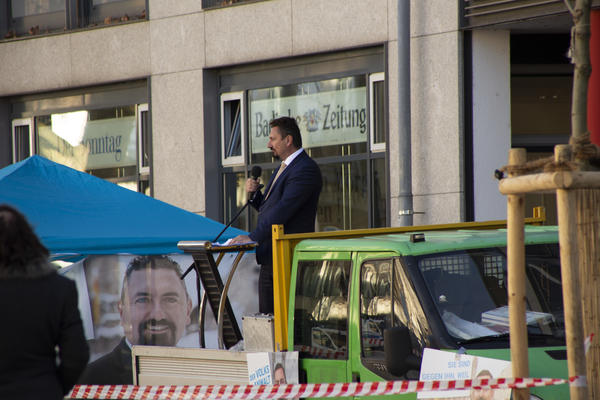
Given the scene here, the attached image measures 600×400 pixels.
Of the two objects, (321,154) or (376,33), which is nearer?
(376,33)

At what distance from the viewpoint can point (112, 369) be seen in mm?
10008

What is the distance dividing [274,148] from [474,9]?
206 inches

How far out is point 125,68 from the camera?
16000mm

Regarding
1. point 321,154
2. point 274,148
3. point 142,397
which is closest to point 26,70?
point 321,154

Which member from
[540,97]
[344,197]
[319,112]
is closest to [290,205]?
[344,197]

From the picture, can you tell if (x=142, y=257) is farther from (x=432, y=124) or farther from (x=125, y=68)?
(x=125, y=68)

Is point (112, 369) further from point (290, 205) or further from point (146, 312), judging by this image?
point (290, 205)

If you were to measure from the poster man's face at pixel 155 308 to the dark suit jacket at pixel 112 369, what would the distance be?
16 cm

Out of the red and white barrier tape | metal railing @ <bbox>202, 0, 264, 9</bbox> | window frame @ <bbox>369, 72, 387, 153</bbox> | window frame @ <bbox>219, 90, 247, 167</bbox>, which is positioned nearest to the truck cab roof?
the red and white barrier tape

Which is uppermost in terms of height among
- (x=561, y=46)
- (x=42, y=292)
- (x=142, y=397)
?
(x=561, y=46)

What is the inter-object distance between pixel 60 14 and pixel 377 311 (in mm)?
12811

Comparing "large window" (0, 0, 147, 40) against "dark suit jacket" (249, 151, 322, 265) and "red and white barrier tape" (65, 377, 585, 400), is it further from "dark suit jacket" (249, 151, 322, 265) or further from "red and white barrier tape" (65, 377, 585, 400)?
"red and white barrier tape" (65, 377, 585, 400)

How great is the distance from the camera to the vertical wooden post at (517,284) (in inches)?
180

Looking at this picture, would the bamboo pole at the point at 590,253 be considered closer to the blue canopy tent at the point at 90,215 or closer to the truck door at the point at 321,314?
the truck door at the point at 321,314
